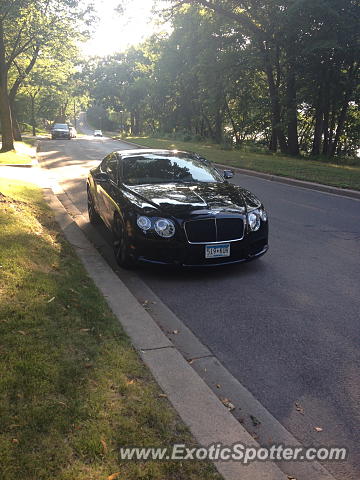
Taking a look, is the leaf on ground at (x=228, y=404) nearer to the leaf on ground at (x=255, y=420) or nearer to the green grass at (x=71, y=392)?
the leaf on ground at (x=255, y=420)

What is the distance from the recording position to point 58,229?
7.52 meters

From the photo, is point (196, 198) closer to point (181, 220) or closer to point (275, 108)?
point (181, 220)

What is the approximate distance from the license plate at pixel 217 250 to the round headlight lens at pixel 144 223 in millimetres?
753

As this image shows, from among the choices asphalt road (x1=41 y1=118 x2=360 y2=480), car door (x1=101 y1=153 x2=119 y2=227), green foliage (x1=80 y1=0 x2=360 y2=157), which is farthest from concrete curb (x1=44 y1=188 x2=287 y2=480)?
green foliage (x1=80 y1=0 x2=360 y2=157)

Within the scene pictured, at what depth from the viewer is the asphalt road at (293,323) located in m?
3.02

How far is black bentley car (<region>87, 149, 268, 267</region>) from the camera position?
532cm

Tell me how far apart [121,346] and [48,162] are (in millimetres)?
18594

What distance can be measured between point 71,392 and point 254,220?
140 inches

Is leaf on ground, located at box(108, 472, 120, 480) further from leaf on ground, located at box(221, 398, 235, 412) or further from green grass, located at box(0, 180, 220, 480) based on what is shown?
leaf on ground, located at box(221, 398, 235, 412)

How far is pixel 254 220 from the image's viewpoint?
572cm

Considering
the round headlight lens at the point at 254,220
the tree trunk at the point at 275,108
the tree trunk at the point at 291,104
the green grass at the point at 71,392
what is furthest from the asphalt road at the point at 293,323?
the tree trunk at the point at 275,108

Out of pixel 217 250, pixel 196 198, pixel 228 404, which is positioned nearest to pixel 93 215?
pixel 196 198

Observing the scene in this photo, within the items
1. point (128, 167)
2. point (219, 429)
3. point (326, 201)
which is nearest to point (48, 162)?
point (326, 201)

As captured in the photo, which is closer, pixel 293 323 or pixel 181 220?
pixel 293 323
